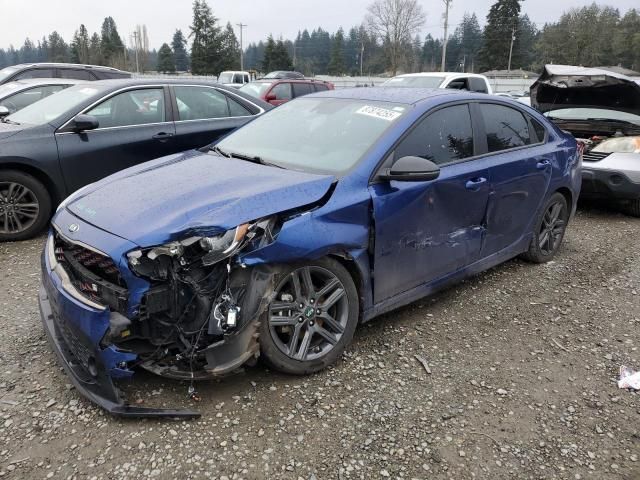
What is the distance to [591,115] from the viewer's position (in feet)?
24.5

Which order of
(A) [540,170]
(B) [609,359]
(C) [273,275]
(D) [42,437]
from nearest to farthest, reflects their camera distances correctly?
1. (D) [42,437]
2. (C) [273,275]
3. (B) [609,359]
4. (A) [540,170]

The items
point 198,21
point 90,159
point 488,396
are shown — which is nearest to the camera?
point 488,396

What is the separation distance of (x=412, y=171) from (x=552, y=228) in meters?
2.59

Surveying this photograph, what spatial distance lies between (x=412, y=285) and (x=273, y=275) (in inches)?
45.6

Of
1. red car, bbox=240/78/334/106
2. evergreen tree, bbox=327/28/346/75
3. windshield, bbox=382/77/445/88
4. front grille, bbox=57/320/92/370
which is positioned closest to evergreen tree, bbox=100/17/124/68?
evergreen tree, bbox=327/28/346/75

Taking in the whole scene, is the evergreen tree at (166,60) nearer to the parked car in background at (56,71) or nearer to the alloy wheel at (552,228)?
the parked car in background at (56,71)

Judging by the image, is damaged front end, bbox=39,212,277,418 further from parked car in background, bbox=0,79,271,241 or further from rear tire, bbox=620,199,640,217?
rear tire, bbox=620,199,640,217

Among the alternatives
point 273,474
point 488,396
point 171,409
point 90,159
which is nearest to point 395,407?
point 488,396

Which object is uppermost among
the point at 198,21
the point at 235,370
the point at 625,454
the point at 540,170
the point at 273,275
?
the point at 198,21

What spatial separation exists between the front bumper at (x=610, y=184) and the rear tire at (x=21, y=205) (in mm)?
6435

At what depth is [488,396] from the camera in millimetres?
2832

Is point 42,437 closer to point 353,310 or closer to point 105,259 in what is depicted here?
point 105,259

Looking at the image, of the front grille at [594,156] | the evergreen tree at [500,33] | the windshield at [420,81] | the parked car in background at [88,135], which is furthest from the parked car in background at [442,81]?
the evergreen tree at [500,33]

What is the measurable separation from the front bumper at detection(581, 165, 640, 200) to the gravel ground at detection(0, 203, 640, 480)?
3.10 m
